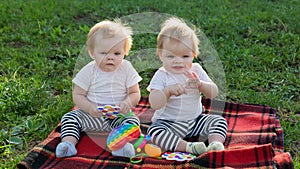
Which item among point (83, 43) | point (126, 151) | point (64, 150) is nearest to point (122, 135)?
point (126, 151)

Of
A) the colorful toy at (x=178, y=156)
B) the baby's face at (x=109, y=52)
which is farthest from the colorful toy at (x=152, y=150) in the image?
the baby's face at (x=109, y=52)

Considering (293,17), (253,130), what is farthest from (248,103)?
(293,17)

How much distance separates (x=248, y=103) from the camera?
3512 mm

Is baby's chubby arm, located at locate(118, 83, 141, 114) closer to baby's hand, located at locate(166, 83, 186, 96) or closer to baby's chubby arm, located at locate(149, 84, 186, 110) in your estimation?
baby's chubby arm, located at locate(149, 84, 186, 110)

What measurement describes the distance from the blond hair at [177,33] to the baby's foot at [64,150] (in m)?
0.82

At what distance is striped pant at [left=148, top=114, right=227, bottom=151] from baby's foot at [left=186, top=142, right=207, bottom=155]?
0.31 feet

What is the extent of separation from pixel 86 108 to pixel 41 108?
0.54 metres

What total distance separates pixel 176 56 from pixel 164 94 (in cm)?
25

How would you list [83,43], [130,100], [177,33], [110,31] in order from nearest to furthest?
[177,33] → [110,31] → [130,100] → [83,43]

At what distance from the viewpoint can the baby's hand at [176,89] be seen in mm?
2803

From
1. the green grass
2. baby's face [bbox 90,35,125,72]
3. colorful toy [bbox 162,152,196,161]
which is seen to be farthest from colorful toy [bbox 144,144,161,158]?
the green grass

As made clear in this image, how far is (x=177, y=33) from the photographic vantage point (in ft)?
9.18

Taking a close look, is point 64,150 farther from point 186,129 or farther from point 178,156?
point 186,129

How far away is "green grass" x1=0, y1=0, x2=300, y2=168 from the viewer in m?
3.21
